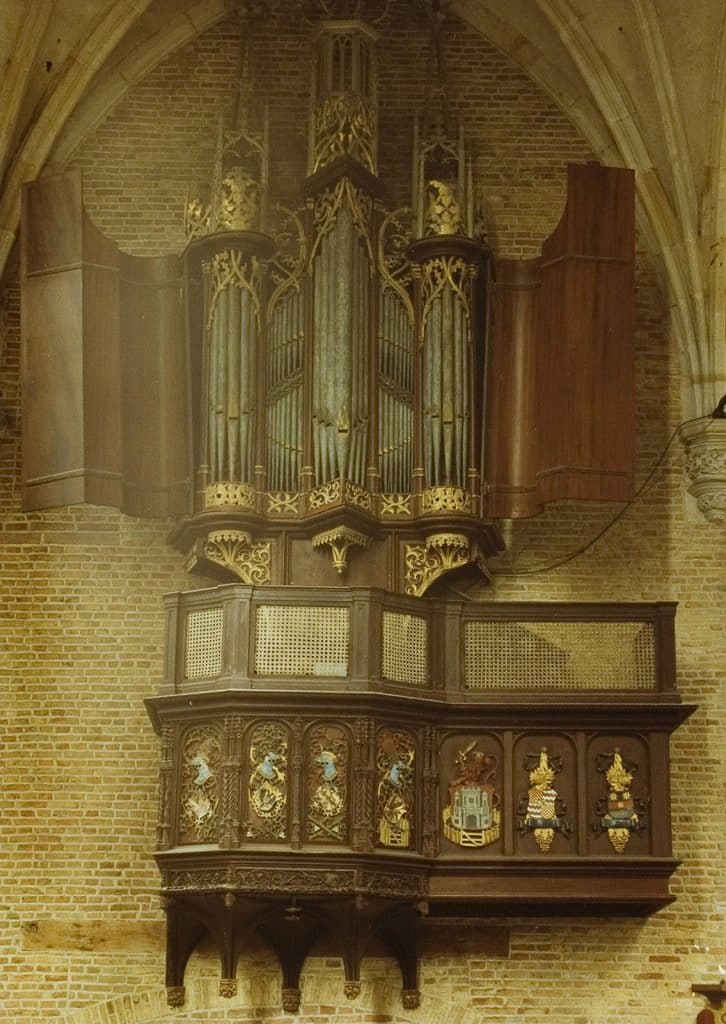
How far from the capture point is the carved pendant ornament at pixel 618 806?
15344mm

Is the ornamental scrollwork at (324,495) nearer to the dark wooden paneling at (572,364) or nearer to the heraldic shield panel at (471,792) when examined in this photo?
the dark wooden paneling at (572,364)

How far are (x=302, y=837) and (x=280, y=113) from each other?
6604 millimetres

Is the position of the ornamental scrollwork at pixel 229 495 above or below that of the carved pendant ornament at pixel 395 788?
above

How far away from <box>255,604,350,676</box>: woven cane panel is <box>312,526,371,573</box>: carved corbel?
669 mm

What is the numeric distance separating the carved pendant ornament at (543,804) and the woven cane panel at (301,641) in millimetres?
1619

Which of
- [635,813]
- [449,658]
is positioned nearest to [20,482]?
[449,658]

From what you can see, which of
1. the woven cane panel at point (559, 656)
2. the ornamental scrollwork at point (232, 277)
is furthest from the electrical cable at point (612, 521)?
the ornamental scrollwork at point (232, 277)

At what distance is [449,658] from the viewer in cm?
1577

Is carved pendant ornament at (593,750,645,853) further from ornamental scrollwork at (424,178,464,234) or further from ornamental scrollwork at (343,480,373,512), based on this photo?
ornamental scrollwork at (424,178,464,234)

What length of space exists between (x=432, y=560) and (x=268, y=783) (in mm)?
2235

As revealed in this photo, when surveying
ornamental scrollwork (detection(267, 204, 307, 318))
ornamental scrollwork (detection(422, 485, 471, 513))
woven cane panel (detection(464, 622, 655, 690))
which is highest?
ornamental scrollwork (detection(267, 204, 307, 318))

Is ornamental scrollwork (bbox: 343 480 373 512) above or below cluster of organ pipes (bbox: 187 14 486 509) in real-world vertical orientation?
below

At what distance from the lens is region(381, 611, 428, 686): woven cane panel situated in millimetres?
15438

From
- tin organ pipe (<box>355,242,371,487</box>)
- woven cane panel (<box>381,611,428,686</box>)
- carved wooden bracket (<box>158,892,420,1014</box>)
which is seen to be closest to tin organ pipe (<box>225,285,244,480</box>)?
tin organ pipe (<box>355,242,371,487</box>)
